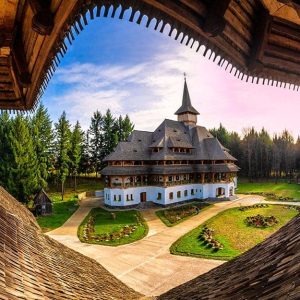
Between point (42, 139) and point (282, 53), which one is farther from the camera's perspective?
point (42, 139)

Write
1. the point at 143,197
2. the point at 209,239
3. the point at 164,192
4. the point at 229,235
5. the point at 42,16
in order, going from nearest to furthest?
the point at 42,16
the point at 209,239
the point at 229,235
the point at 164,192
the point at 143,197

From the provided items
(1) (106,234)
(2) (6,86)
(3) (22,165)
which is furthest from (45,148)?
(2) (6,86)

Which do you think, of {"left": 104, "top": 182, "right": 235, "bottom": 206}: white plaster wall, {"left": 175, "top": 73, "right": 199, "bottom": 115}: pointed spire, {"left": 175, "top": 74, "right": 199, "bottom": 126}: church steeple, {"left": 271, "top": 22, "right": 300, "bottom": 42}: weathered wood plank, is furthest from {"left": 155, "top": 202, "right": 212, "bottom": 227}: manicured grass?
{"left": 271, "top": 22, "right": 300, "bottom": 42}: weathered wood plank

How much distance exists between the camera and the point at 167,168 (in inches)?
1246

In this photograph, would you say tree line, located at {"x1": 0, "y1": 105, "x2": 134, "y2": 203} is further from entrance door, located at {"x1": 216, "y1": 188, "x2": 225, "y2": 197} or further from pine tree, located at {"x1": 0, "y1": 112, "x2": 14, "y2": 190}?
entrance door, located at {"x1": 216, "y1": 188, "x2": 225, "y2": 197}

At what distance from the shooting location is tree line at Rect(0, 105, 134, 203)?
30116 mm

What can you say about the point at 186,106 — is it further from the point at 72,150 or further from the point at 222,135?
the point at 222,135

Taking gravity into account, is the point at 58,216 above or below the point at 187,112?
below

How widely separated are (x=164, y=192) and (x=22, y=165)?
16.1m

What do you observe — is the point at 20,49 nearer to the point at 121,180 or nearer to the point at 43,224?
the point at 43,224

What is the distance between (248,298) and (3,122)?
42.4 meters

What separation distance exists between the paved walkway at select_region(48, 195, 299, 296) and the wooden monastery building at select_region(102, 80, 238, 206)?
734 cm

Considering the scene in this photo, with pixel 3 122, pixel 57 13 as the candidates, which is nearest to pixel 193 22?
pixel 57 13

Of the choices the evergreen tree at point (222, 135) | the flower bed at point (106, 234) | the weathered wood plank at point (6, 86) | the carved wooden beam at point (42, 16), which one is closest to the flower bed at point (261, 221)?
the flower bed at point (106, 234)
